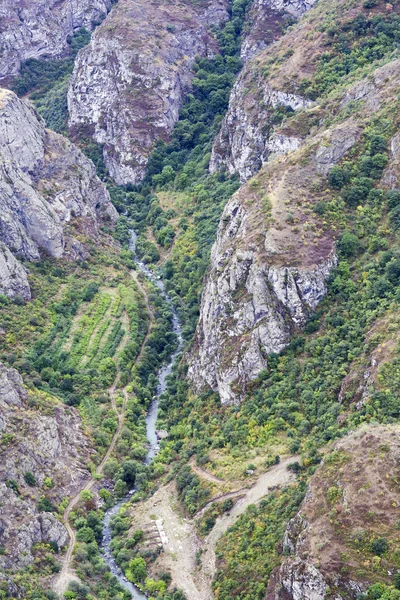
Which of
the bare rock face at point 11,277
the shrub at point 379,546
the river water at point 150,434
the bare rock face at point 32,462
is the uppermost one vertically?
the bare rock face at point 11,277

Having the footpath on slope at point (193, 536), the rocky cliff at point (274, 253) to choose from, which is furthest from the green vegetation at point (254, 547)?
the rocky cliff at point (274, 253)

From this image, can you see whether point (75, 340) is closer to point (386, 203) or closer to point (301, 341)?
point (301, 341)

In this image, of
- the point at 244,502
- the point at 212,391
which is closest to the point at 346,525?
the point at 244,502

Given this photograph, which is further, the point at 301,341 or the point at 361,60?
the point at 361,60

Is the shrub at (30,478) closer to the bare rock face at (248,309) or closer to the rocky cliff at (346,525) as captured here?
the bare rock face at (248,309)

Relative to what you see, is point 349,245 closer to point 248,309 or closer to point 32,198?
point 248,309

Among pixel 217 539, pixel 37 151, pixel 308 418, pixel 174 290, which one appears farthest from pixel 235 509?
pixel 37 151
